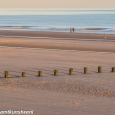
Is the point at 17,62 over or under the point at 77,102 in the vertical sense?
over

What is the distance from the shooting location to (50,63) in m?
20.9

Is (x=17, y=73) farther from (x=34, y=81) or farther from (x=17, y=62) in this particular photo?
(x=17, y=62)

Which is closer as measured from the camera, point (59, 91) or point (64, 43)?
point (59, 91)

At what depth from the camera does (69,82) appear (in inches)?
567

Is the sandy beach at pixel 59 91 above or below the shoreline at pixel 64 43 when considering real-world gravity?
below

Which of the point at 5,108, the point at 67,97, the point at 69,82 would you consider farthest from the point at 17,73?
the point at 5,108

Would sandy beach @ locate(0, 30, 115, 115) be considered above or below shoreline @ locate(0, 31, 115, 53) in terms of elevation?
below

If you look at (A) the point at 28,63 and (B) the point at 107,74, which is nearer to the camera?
(B) the point at 107,74

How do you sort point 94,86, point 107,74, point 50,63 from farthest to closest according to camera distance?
point 50,63, point 107,74, point 94,86

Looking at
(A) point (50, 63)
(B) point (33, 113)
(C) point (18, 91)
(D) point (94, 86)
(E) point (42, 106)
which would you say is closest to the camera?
(B) point (33, 113)

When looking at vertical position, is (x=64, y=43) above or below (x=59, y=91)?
above

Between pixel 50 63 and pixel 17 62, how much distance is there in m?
2.32

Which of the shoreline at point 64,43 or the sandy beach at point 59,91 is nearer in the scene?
the sandy beach at point 59,91

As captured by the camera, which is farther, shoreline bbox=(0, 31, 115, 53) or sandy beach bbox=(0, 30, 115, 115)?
shoreline bbox=(0, 31, 115, 53)
